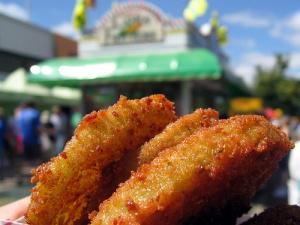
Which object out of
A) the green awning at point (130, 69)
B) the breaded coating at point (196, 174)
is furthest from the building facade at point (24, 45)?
the breaded coating at point (196, 174)

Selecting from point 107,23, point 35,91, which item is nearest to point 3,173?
point 35,91

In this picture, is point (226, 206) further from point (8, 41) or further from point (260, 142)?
point (8, 41)

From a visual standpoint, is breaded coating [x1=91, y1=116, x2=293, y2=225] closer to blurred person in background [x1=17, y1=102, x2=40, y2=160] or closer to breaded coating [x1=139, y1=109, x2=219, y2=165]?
breaded coating [x1=139, y1=109, x2=219, y2=165]

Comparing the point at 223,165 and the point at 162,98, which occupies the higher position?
the point at 162,98

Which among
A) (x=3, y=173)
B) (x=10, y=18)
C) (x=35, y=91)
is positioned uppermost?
(x=10, y=18)

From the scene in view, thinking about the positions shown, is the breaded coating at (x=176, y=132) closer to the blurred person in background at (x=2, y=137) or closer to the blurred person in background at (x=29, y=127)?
the blurred person in background at (x=29, y=127)

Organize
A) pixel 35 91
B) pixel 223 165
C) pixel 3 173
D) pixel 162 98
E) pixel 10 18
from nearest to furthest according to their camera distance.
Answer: pixel 223 165, pixel 162 98, pixel 3 173, pixel 35 91, pixel 10 18

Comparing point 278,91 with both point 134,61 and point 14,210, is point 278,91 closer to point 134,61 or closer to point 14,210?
point 134,61

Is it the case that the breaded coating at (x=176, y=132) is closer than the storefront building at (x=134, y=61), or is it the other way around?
the breaded coating at (x=176, y=132)
